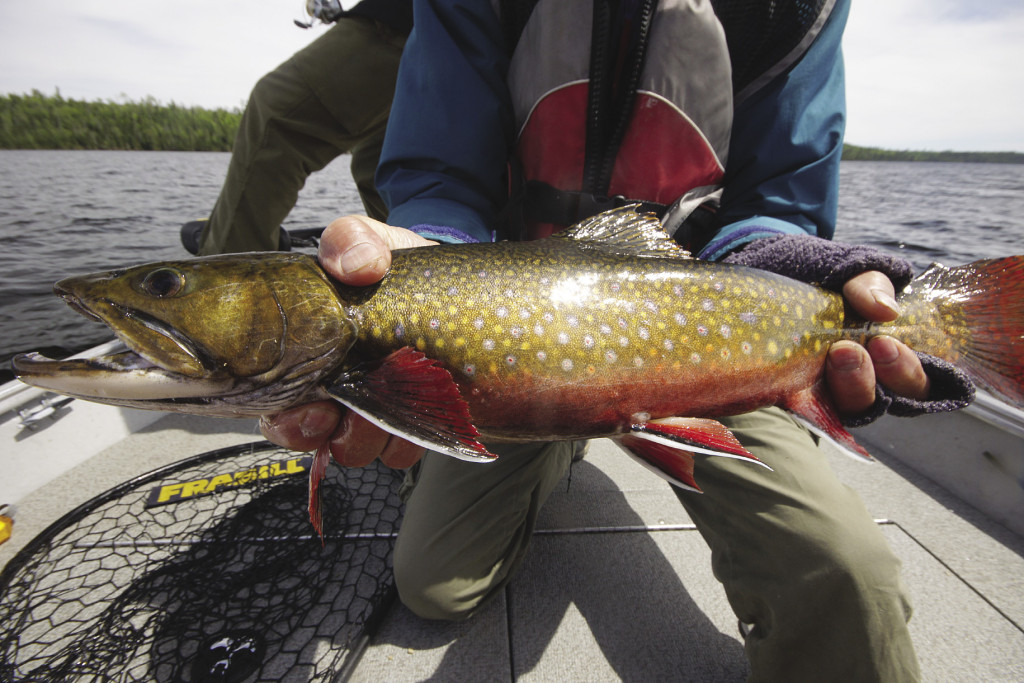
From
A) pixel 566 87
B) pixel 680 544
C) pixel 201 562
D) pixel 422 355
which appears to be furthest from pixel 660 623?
pixel 566 87

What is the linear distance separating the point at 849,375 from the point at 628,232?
1105 millimetres

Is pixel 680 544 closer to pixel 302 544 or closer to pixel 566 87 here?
pixel 302 544

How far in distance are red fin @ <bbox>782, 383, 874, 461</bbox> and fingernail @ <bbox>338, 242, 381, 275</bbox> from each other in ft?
5.88

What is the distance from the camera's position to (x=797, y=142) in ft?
10.1

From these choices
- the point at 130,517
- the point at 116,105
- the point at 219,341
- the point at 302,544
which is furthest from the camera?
the point at 116,105

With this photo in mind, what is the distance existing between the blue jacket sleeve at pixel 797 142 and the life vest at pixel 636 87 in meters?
0.14

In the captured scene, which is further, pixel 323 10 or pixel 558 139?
pixel 323 10

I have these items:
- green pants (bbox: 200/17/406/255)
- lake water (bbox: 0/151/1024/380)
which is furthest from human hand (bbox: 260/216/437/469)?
lake water (bbox: 0/151/1024/380)

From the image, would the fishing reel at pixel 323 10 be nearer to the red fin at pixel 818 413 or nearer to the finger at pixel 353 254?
the finger at pixel 353 254

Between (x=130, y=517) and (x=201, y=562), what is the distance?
795mm

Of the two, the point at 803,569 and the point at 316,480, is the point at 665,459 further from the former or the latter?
the point at 316,480

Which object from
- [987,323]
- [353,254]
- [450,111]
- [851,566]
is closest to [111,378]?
[353,254]

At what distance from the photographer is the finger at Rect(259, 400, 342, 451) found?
1.87m

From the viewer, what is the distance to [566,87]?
9.60 ft
